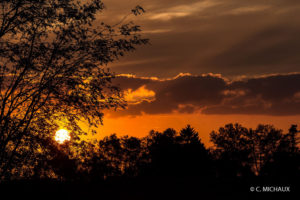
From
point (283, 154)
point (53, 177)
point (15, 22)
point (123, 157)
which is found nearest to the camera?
point (15, 22)

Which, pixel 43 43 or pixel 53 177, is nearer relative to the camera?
pixel 43 43

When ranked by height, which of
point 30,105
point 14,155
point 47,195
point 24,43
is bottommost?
point 47,195

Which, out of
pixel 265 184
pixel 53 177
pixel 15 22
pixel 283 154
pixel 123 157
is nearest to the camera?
pixel 15 22

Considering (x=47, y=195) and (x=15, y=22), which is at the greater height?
(x=15, y=22)

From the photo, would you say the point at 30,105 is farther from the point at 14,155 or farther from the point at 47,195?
the point at 47,195

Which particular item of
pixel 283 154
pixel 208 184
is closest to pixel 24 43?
pixel 208 184

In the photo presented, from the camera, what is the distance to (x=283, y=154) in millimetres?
65125

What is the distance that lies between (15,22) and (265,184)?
13.4 meters

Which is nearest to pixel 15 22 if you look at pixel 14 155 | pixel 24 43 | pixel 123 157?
pixel 24 43

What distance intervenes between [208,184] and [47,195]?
7360mm

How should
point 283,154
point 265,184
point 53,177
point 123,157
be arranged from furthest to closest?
point 123,157 → point 283,154 → point 53,177 → point 265,184

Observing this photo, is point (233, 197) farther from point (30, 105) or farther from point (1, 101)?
point (1, 101)

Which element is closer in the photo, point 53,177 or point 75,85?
point 75,85

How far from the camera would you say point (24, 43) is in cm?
1592
